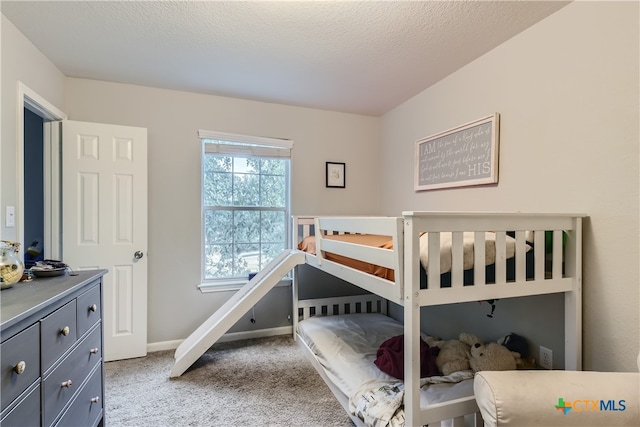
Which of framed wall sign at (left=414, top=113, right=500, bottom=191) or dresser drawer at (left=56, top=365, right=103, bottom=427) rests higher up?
framed wall sign at (left=414, top=113, right=500, bottom=191)

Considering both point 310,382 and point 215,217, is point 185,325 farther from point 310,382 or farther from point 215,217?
point 310,382

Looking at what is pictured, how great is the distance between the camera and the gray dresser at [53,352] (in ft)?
2.96

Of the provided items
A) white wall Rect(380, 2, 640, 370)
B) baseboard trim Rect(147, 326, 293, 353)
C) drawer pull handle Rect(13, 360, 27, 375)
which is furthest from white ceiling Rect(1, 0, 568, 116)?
baseboard trim Rect(147, 326, 293, 353)

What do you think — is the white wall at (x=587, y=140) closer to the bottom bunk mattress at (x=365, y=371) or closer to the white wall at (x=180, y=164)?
the bottom bunk mattress at (x=365, y=371)

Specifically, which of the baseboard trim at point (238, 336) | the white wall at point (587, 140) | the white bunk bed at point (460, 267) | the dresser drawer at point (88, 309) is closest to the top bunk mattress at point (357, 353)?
the white bunk bed at point (460, 267)

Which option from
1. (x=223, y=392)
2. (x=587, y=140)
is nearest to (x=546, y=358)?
(x=587, y=140)

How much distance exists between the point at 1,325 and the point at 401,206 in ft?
9.51

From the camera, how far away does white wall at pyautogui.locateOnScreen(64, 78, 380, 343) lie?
8.88 feet

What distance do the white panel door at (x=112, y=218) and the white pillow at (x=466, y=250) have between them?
235cm

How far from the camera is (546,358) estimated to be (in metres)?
1.81

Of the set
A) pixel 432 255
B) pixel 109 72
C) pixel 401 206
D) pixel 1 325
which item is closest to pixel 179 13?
pixel 109 72

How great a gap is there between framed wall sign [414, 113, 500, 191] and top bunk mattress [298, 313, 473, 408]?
4.25ft

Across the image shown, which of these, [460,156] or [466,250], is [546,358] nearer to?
[466,250]

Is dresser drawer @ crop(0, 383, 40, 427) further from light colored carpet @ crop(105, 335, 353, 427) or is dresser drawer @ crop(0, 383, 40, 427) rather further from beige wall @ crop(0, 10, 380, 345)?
beige wall @ crop(0, 10, 380, 345)
